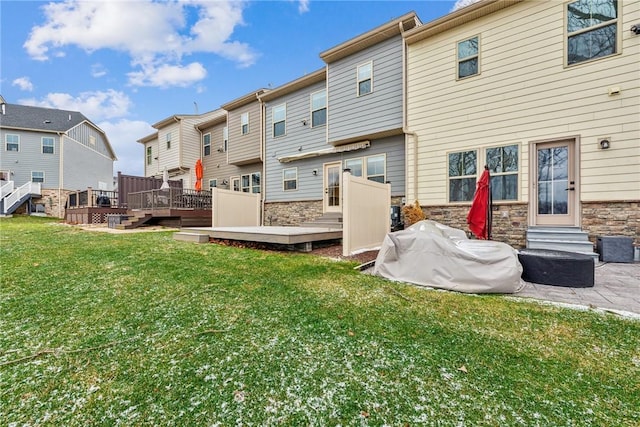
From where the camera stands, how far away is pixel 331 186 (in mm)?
10164

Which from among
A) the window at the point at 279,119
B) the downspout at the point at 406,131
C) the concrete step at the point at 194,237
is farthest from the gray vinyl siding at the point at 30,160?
the downspout at the point at 406,131

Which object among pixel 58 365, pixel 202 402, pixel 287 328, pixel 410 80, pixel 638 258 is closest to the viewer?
pixel 202 402

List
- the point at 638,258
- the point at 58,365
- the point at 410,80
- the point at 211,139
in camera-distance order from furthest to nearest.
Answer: the point at 211,139 < the point at 410,80 < the point at 638,258 < the point at 58,365

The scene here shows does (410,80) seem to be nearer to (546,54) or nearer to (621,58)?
(546,54)

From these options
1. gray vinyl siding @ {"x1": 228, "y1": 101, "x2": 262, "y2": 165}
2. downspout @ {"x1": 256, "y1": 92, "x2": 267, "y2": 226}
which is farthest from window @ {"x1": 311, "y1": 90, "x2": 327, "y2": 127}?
gray vinyl siding @ {"x1": 228, "y1": 101, "x2": 262, "y2": 165}

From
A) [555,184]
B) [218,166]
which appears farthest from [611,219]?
[218,166]

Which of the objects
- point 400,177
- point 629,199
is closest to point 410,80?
point 400,177

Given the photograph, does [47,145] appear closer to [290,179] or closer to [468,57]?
[290,179]

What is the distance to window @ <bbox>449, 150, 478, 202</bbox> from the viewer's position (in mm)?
7223

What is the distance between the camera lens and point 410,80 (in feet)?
26.5

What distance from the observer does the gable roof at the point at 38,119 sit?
21000 millimetres

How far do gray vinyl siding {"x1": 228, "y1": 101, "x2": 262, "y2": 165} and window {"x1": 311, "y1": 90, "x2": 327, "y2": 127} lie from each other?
9.88ft

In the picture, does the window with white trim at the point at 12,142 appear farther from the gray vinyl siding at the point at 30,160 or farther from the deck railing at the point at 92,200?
the deck railing at the point at 92,200

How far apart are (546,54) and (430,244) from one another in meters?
5.91
